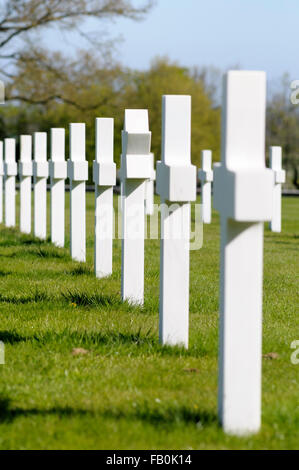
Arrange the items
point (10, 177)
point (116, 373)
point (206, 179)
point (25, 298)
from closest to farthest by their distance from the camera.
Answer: point (116, 373), point (25, 298), point (10, 177), point (206, 179)

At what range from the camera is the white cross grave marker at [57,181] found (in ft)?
32.2

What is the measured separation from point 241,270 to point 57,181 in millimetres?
7197

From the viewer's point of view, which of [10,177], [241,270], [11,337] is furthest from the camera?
[10,177]

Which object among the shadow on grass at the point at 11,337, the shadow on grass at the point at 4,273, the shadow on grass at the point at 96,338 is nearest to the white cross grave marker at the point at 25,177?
the shadow on grass at the point at 4,273

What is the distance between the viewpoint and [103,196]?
295 inches

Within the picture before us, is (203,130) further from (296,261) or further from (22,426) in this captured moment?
(22,426)

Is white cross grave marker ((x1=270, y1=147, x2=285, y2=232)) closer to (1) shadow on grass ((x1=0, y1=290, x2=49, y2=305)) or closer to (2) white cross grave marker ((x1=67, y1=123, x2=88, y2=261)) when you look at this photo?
(2) white cross grave marker ((x1=67, y1=123, x2=88, y2=261))

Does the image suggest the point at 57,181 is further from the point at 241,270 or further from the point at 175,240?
the point at 241,270

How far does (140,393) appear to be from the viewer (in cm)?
360

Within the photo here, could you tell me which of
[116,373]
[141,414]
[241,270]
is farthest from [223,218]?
[116,373]

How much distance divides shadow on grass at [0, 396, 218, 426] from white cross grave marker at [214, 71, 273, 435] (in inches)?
7.0

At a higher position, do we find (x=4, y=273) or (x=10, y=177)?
(x=10, y=177)

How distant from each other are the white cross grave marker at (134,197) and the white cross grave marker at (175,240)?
1.17m

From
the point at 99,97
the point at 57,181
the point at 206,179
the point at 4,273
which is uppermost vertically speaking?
the point at 99,97
